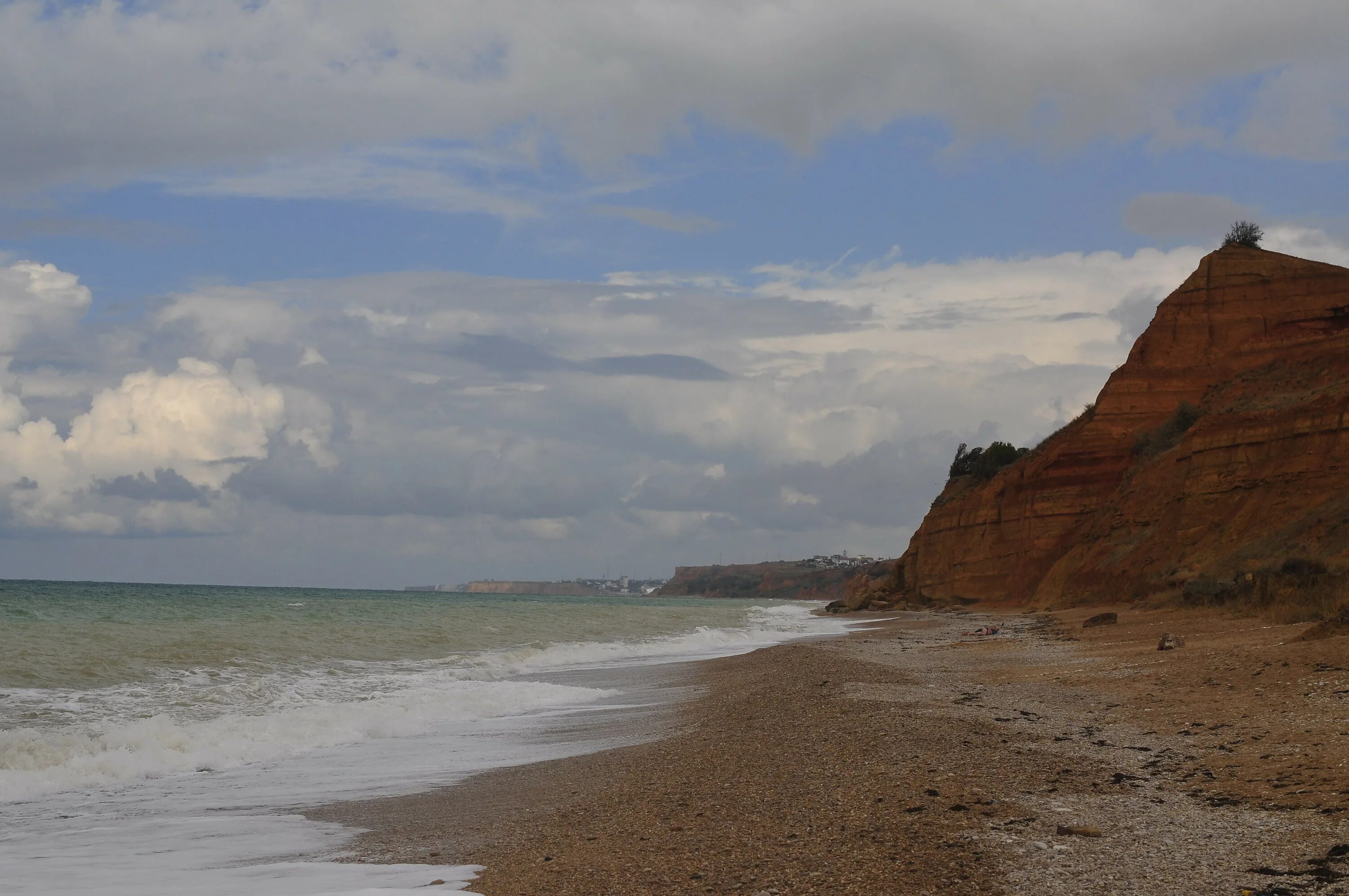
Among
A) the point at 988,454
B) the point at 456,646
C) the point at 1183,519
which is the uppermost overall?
the point at 988,454

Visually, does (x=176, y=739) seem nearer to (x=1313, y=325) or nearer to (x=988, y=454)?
(x=1313, y=325)

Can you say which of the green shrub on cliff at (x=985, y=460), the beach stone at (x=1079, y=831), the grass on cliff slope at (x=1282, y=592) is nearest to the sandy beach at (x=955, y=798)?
the beach stone at (x=1079, y=831)

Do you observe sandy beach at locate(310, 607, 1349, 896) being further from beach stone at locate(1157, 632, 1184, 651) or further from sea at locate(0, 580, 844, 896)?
beach stone at locate(1157, 632, 1184, 651)

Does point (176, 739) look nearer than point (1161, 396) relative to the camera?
Yes

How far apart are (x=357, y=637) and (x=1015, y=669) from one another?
69.6ft

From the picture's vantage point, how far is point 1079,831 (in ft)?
20.6

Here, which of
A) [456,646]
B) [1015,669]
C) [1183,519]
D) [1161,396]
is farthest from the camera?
[1161,396]

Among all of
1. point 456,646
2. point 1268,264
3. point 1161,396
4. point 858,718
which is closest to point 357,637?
point 456,646

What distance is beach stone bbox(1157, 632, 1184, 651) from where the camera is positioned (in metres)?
16.2

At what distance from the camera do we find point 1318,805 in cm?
638

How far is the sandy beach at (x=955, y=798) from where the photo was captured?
5.75 m

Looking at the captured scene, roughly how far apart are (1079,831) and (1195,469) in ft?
112

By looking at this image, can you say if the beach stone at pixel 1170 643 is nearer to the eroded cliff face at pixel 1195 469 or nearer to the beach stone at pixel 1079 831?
the eroded cliff face at pixel 1195 469

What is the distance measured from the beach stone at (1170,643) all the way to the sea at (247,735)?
27.4 ft
